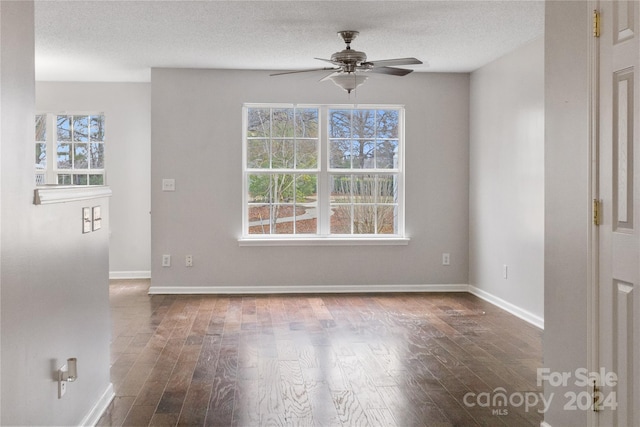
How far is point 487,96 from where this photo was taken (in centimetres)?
626

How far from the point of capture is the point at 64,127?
7488 millimetres

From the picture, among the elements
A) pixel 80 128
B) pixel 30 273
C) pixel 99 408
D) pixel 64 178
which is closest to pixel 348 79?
pixel 99 408

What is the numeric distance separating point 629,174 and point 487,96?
4313 mm

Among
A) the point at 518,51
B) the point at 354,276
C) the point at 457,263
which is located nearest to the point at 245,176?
the point at 354,276

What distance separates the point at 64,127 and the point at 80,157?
421mm

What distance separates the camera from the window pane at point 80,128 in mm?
7504

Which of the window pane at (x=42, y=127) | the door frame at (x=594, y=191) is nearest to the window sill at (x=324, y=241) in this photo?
the window pane at (x=42, y=127)

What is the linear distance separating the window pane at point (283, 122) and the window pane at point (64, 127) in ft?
9.10

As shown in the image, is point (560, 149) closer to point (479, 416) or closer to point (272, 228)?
point (479, 416)

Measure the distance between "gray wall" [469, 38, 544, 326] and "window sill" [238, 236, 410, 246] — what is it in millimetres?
921

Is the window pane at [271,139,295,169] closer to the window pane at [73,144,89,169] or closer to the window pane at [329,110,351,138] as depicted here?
the window pane at [329,110,351,138]

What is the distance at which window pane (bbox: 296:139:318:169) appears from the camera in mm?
6758

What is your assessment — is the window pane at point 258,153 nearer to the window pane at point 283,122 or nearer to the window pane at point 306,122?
the window pane at point 283,122

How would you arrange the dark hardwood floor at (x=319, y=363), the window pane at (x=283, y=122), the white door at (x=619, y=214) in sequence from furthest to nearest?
the window pane at (x=283, y=122) < the dark hardwood floor at (x=319, y=363) < the white door at (x=619, y=214)
